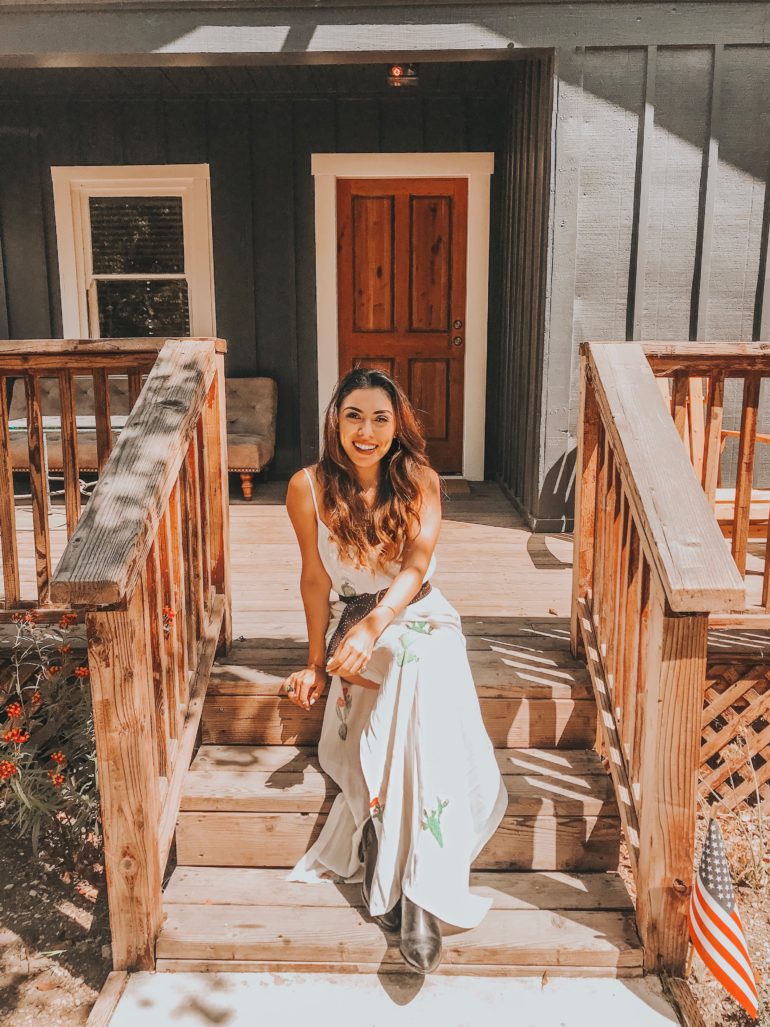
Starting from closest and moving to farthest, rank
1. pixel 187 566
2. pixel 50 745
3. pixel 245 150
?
pixel 187 566 → pixel 50 745 → pixel 245 150

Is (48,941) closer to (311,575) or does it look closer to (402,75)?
(311,575)

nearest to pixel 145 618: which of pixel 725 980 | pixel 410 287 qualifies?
pixel 725 980

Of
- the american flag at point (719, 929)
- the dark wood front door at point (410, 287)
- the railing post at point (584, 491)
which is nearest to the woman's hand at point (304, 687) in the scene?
the railing post at point (584, 491)

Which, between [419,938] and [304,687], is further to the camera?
[304,687]

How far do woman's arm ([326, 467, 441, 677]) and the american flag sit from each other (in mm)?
962

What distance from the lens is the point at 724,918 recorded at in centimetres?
202

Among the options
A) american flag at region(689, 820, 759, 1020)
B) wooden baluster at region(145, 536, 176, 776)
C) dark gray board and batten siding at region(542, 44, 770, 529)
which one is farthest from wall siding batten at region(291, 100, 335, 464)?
american flag at region(689, 820, 759, 1020)

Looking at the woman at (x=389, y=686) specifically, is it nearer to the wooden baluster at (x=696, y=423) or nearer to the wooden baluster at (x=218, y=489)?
the wooden baluster at (x=218, y=489)

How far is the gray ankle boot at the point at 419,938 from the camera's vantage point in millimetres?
2045

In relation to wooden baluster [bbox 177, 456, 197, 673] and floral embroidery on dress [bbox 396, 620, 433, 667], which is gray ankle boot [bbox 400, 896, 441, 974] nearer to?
floral embroidery on dress [bbox 396, 620, 433, 667]

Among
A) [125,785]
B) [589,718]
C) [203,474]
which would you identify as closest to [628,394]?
[589,718]

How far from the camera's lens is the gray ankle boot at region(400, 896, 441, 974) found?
2045 millimetres

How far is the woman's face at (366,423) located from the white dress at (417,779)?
256 mm

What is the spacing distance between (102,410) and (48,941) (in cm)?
162
